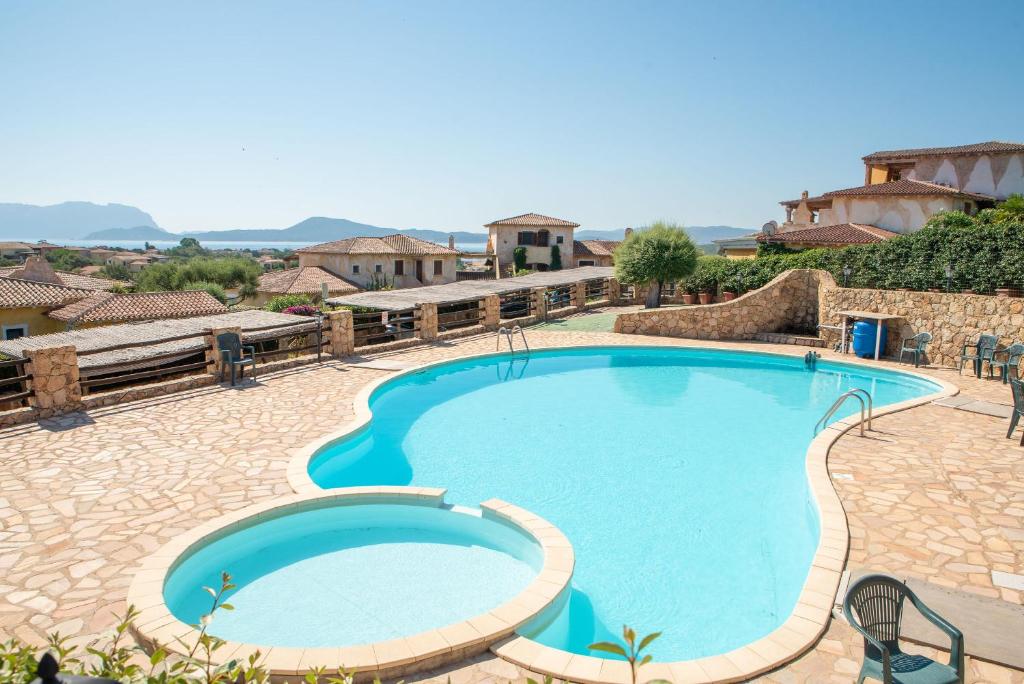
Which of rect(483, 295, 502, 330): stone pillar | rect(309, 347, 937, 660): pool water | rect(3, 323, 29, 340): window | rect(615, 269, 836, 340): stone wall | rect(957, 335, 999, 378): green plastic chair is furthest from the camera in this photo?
rect(3, 323, 29, 340): window

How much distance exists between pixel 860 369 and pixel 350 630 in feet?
48.3

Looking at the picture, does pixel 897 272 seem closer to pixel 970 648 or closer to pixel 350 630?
pixel 970 648

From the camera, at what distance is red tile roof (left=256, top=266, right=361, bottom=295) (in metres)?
45.9

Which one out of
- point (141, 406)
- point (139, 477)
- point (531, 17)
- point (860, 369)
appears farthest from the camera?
point (531, 17)

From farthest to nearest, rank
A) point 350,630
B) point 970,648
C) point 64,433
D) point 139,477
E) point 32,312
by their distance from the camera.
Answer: point 32,312 < point 64,433 < point 139,477 < point 350,630 < point 970,648

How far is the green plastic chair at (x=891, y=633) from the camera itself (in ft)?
11.6

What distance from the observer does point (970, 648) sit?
439cm

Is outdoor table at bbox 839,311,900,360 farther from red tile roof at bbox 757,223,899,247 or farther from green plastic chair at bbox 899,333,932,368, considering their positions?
red tile roof at bbox 757,223,899,247

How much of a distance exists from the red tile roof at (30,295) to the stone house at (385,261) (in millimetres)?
20187

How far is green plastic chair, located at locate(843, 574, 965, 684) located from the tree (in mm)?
20428

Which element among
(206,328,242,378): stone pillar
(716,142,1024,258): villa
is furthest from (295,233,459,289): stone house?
(206,328,242,378): stone pillar

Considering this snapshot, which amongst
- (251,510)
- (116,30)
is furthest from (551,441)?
(116,30)

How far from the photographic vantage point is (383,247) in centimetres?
5334

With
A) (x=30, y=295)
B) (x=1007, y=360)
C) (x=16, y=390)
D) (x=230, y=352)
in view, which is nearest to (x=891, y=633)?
(x=230, y=352)
